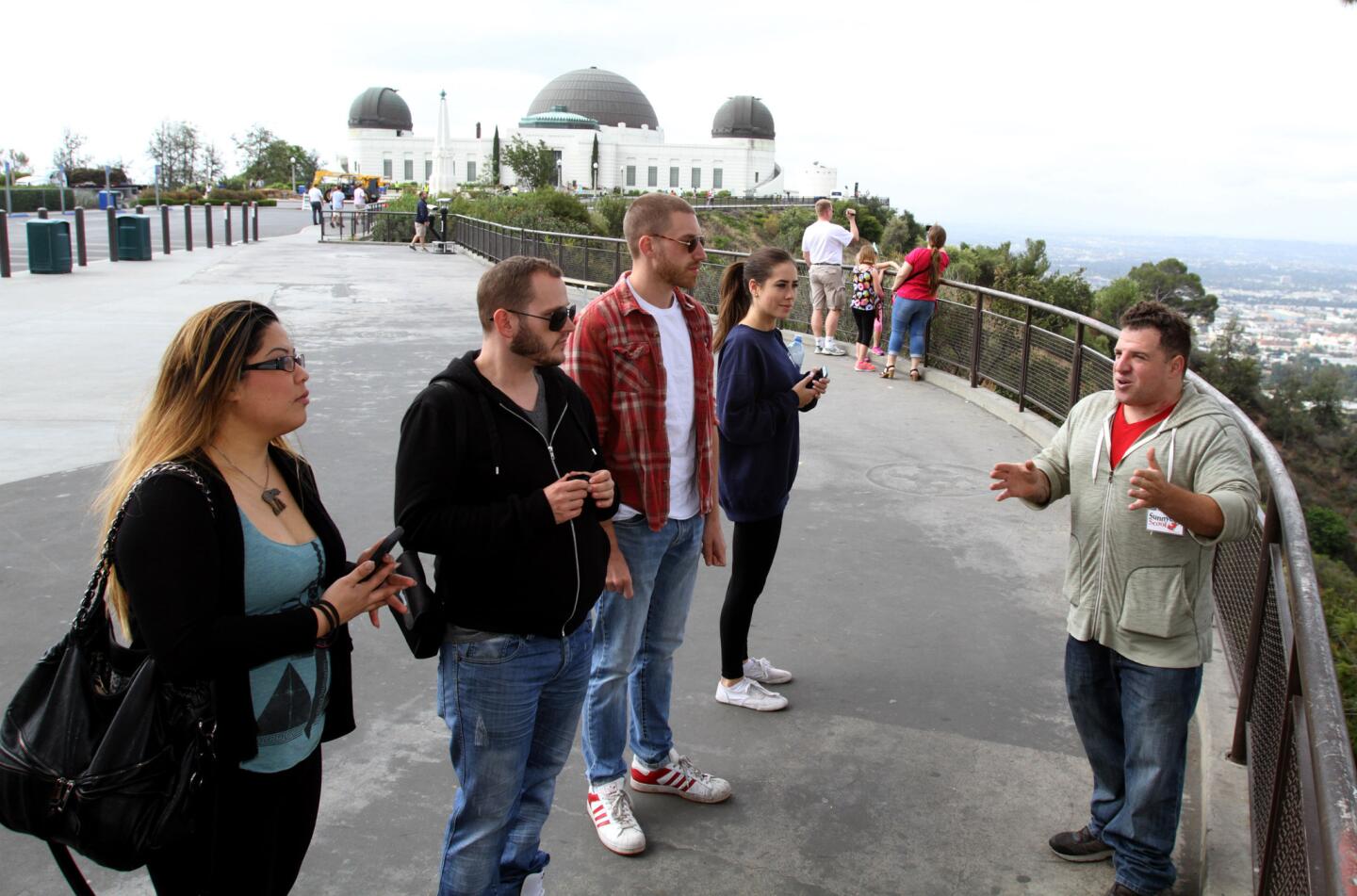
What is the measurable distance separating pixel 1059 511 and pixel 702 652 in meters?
3.45

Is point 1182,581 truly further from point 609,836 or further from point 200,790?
point 200,790

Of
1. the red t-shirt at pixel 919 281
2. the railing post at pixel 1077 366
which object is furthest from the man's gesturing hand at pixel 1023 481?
the red t-shirt at pixel 919 281

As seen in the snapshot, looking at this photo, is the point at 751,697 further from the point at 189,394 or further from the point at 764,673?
the point at 189,394

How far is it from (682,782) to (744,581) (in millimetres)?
904

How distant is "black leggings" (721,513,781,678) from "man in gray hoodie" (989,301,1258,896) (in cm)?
120

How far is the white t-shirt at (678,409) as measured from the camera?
362 cm

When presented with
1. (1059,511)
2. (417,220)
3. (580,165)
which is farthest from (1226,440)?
(580,165)

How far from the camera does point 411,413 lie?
2713 mm

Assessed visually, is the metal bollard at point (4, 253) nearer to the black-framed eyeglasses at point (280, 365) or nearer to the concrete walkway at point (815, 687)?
the concrete walkway at point (815, 687)

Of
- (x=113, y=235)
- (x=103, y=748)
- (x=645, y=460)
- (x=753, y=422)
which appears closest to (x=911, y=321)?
(x=753, y=422)

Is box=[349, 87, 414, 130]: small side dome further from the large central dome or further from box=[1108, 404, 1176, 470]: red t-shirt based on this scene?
box=[1108, 404, 1176, 470]: red t-shirt

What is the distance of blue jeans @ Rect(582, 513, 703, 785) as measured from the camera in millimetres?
3570

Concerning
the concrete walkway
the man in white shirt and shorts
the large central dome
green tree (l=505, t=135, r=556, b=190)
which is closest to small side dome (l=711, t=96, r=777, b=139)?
the large central dome

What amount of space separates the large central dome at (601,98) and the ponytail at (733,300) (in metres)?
145
